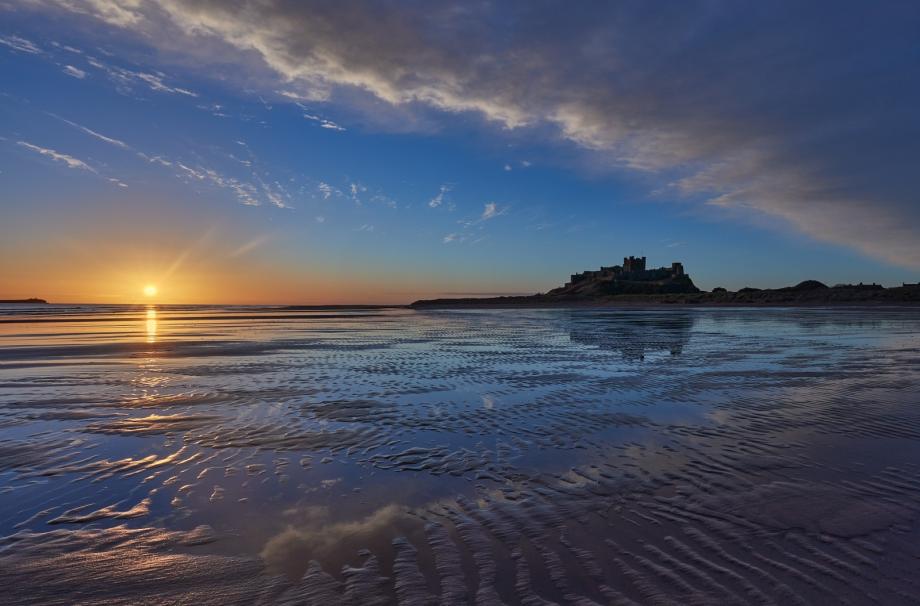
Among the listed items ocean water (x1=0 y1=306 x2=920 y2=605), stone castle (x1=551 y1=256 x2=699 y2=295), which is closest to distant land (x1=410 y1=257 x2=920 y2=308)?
stone castle (x1=551 y1=256 x2=699 y2=295)

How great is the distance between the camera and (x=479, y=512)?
17.0ft

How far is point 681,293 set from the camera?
451ft

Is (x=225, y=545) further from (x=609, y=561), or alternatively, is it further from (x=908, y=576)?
(x=908, y=576)

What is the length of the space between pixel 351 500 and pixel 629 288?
551ft

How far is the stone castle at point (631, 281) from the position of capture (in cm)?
15875

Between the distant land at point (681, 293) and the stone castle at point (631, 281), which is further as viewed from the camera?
the stone castle at point (631, 281)

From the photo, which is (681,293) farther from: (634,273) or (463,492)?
(463,492)

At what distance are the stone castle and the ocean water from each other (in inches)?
5873

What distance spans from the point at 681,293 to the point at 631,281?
38.0m

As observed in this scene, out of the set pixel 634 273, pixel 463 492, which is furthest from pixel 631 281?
pixel 463 492

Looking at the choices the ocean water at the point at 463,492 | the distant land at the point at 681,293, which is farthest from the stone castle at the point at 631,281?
the ocean water at the point at 463,492

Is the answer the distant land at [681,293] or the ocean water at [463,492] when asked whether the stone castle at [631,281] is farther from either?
the ocean water at [463,492]

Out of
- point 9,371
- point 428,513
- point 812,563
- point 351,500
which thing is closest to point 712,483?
point 812,563

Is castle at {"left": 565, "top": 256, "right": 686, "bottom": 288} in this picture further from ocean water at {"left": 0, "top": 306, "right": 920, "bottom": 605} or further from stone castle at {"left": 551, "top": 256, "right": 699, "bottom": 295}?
ocean water at {"left": 0, "top": 306, "right": 920, "bottom": 605}
